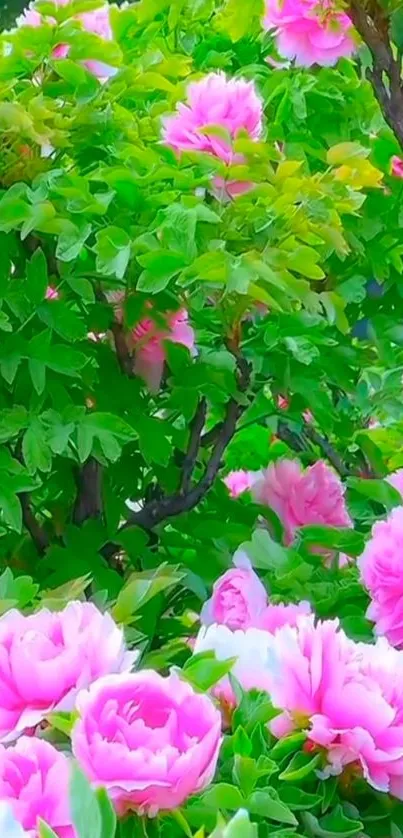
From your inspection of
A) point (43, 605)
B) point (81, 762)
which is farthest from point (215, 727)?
point (43, 605)

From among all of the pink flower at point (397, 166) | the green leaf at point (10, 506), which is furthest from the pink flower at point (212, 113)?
the green leaf at point (10, 506)

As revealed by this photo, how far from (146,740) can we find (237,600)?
426 millimetres

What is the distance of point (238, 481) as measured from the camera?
1.65 meters

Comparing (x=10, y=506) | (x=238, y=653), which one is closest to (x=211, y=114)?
(x=10, y=506)

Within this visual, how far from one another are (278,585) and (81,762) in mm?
482

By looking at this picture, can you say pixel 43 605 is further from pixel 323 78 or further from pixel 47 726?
pixel 323 78

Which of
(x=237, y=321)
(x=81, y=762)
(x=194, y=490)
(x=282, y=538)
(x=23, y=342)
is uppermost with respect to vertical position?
(x=81, y=762)

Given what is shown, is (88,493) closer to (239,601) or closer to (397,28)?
(239,601)

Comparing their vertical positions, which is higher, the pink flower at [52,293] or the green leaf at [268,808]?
the green leaf at [268,808]

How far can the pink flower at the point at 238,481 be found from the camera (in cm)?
159

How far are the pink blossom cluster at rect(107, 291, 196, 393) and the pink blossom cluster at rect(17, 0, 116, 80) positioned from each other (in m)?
0.25

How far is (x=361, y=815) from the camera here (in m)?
0.68

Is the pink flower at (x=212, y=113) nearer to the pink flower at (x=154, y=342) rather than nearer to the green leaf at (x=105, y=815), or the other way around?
the pink flower at (x=154, y=342)

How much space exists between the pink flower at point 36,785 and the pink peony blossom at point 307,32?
1.00 m
